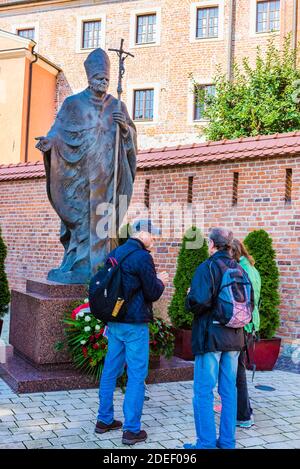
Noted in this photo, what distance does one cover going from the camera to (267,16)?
770 inches

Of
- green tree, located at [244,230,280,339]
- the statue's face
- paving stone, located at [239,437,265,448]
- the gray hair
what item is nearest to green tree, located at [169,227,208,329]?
green tree, located at [244,230,280,339]

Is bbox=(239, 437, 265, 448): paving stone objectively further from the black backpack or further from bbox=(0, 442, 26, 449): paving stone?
bbox=(0, 442, 26, 449): paving stone

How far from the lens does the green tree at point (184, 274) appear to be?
716 cm

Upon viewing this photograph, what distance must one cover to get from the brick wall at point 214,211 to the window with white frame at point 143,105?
10.7m

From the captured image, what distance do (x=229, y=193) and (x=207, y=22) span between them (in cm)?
1394

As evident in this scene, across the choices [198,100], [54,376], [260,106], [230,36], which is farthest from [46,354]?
[230,36]

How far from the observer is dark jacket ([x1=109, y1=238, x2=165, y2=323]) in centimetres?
371

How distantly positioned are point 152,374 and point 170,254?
420 centimetres

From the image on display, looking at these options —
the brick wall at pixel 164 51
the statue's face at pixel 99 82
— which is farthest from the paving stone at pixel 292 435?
the brick wall at pixel 164 51

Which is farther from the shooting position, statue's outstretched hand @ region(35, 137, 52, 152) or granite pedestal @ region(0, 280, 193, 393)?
statue's outstretched hand @ region(35, 137, 52, 152)

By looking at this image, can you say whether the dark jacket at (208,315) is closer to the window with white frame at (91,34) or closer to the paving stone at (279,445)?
the paving stone at (279,445)

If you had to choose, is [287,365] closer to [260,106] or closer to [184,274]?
[184,274]

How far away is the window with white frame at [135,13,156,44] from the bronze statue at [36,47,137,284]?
16.8 metres

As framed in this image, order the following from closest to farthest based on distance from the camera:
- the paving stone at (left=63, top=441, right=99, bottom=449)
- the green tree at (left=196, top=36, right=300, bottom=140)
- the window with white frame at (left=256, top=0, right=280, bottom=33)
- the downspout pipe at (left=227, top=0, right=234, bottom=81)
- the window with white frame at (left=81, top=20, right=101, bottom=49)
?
1. the paving stone at (left=63, top=441, right=99, bottom=449)
2. the green tree at (left=196, top=36, right=300, bottom=140)
3. the window with white frame at (left=256, top=0, right=280, bottom=33)
4. the downspout pipe at (left=227, top=0, right=234, bottom=81)
5. the window with white frame at (left=81, top=20, right=101, bottom=49)
